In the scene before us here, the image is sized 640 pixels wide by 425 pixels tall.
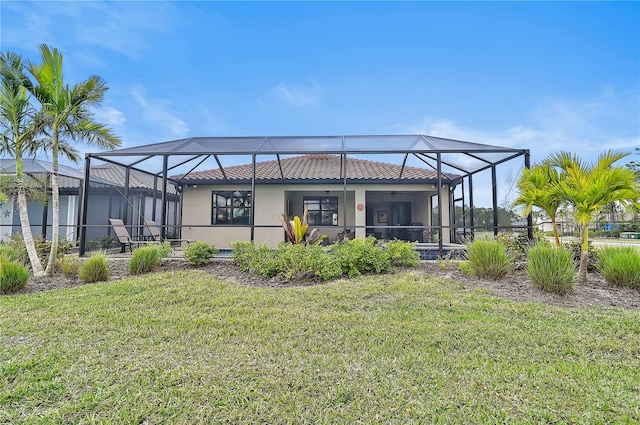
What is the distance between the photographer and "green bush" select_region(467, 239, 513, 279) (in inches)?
233

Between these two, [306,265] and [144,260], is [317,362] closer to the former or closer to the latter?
[306,265]

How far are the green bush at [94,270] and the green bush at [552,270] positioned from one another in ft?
27.7

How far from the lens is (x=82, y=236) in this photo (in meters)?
Result: 8.46

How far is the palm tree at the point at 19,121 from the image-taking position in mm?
6070

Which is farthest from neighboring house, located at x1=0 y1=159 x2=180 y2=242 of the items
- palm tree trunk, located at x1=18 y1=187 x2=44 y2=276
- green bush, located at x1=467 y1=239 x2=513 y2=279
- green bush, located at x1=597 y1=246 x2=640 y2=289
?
green bush, located at x1=597 y1=246 x2=640 y2=289

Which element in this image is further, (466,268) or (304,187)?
(304,187)

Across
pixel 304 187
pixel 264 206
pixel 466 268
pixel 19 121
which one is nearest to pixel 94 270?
pixel 19 121

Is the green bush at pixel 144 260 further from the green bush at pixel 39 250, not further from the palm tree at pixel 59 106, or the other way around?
the green bush at pixel 39 250

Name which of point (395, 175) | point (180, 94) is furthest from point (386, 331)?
point (180, 94)

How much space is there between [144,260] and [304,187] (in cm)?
760

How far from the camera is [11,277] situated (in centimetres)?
509

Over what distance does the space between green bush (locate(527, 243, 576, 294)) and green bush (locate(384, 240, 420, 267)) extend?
2.39 m

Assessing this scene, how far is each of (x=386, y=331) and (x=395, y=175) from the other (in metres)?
10.4

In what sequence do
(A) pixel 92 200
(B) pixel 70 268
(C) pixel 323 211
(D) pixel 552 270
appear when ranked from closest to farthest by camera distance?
(D) pixel 552 270, (B) pixel 70 268, (A) pixel 92 200, (C) pixel 323 211
